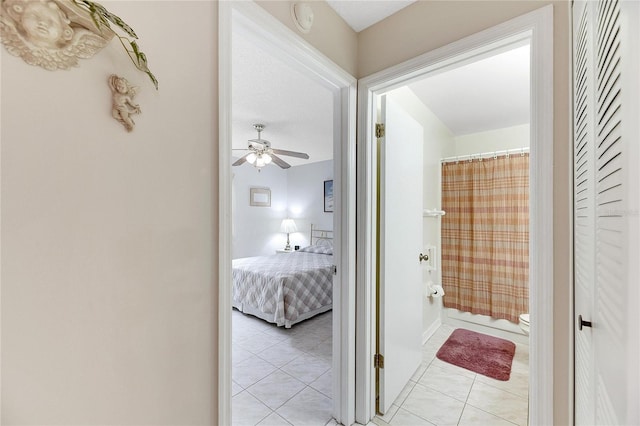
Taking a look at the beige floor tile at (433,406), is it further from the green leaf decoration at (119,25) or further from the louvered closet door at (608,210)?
the green leaf decoration at (119,25)

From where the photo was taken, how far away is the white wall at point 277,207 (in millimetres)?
5434

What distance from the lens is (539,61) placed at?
1072mm

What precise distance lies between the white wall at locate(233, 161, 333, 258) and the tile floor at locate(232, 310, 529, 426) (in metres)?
3.05

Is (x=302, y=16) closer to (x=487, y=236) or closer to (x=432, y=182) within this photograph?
(x=432, y=182)

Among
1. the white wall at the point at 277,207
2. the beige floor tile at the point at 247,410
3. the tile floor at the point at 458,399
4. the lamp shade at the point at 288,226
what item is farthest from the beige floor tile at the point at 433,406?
the lamp shade at the point at 288,226

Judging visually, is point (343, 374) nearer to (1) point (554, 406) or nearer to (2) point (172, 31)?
(1) point (554, 406)

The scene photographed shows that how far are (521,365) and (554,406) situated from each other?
5.21 feet

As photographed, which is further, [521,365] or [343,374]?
[521,365]

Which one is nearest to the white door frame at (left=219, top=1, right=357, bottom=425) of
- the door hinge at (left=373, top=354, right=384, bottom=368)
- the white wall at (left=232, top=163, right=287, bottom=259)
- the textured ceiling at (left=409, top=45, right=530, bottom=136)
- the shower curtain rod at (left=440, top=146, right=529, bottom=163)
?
the door hinge at (left=373, top=354, right=384, bottom=368)

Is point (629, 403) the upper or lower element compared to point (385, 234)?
lower

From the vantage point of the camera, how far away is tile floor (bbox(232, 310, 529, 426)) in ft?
5.54

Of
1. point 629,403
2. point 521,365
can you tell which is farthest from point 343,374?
point 521,365

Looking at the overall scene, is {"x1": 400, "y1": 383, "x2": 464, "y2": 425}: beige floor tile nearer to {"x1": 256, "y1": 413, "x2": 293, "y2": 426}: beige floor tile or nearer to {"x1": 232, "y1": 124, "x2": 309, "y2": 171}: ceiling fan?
{"x1": 256, "y1": 413, "x2": 293, "y2": 426}: beige floor tile

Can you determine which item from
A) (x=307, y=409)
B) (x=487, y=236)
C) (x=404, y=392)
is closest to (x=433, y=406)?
(x=404, y=392)
